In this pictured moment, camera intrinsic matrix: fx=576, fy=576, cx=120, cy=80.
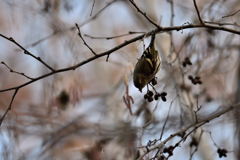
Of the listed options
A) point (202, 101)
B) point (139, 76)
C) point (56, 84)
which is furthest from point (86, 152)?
point (139, 76)

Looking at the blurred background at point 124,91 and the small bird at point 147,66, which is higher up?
the blurred background at point 124,91

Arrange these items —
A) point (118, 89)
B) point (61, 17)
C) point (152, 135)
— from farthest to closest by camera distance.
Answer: point (118, 89), point (61, 17), point (152, 135)

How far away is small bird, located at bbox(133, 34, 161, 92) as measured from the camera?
210 centimetres

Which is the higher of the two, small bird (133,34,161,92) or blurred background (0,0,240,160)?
blurred background (0,0,240,160)

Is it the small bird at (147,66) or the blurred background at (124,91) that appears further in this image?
the blurred background at (124,91)

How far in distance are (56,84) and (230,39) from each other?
122 centimetres

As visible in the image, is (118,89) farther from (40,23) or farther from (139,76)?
(139,76)

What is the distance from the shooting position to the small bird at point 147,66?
210 centimetres

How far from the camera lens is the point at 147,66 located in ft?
6.88

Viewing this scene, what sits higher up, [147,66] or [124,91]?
[124,91]

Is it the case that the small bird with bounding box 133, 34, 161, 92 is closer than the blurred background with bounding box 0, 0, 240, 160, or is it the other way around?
the small bird with bounding box 133, 34, 161, 92

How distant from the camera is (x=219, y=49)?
12.5 ft

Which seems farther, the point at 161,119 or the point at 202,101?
the point at 202,101

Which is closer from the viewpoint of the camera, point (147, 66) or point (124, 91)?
point (147, 66)
